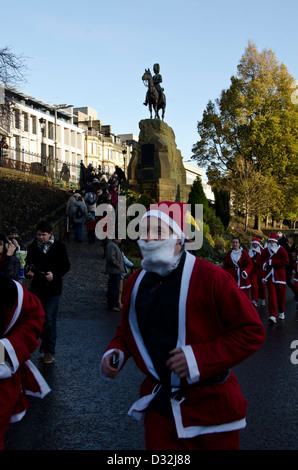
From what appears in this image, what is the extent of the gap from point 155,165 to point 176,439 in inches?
915

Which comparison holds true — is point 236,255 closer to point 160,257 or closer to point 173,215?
A: point 173,215

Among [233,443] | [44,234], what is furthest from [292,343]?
[233,443]

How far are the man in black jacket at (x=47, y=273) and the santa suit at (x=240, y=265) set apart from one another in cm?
525

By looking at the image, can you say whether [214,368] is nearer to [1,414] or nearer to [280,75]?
[1,414]

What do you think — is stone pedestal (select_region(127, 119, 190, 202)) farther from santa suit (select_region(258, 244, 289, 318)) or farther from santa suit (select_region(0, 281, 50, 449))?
santa suit (select_region(0, 281, 50, 449))

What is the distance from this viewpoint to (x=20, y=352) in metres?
2.88

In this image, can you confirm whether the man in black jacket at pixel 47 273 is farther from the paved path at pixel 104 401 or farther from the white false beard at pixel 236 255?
the white false beard at pixel 236 255

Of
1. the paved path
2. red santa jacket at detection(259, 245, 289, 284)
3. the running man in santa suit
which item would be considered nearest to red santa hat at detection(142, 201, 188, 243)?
the running man in santa suit

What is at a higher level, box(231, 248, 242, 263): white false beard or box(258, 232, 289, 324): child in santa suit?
box(231, 248, 242, 263): white false beard

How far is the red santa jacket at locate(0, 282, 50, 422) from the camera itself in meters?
2.82

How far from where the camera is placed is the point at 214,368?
229 cm

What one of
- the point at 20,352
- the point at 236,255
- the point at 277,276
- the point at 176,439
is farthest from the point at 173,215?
the point at 236,255

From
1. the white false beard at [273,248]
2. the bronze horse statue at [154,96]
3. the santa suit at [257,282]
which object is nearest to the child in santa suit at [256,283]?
the santa suit at [257,282]

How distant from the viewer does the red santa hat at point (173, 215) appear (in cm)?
254
